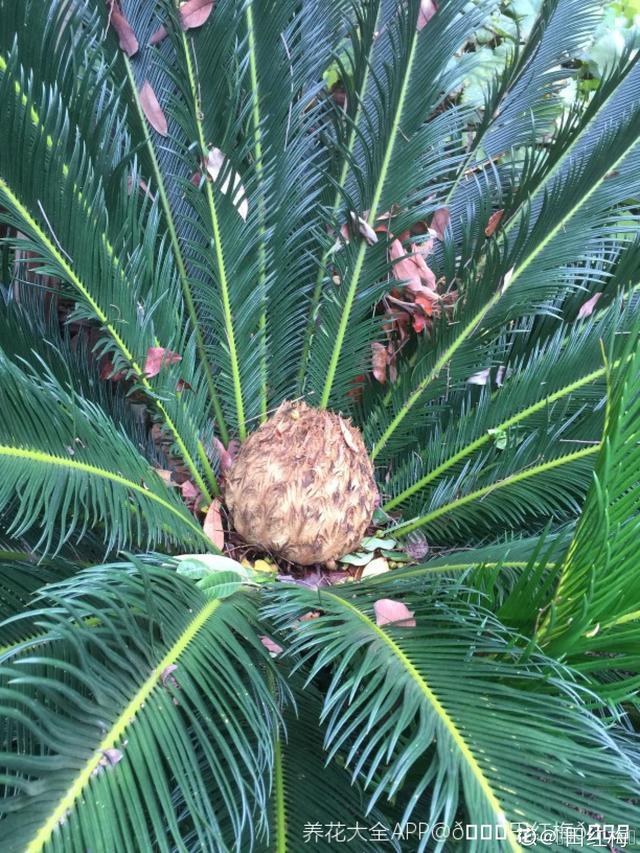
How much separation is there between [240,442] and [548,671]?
103cm

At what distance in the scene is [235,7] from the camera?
1.43 metres

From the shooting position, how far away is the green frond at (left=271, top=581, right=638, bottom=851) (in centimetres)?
77

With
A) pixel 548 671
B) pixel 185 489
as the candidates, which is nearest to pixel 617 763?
pixel 548 671

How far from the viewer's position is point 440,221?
182cm

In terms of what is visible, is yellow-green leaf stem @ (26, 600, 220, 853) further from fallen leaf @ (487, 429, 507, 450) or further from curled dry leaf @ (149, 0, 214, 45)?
curled dry leaf @ (149, 0, 214, 45)

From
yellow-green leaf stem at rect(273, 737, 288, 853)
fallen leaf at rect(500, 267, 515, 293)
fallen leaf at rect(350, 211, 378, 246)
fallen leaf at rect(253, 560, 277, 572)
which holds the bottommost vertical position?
yellow-green leaf stem at rect(273, 737, 288, 853)

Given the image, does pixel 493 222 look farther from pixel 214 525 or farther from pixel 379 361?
pixel 214 525

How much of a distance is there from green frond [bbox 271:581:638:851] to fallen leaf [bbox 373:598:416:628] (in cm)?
3

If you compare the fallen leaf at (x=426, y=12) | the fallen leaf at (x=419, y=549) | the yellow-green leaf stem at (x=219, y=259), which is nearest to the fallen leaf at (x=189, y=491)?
the yellow-green leaf stem at (x=219, y=259)

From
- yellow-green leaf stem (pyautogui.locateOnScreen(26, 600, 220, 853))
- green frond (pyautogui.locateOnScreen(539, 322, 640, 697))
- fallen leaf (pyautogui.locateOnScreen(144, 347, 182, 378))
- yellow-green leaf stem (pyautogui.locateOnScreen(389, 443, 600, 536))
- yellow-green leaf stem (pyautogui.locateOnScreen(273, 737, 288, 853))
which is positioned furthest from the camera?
yellow-green leaf stem (pyautogui.locateOnScreen(389, 443, 600, 536))

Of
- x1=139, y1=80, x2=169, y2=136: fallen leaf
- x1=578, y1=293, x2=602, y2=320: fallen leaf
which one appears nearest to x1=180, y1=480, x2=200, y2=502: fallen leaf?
x1=139, y1=80, x2=169, y2=136: fallen leaf

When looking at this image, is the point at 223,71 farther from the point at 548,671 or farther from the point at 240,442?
the point at 548,671

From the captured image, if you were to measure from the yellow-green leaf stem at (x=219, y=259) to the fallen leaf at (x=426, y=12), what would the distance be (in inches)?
21.5

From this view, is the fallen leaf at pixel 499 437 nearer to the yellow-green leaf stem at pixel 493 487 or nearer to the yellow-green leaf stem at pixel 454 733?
the yellow-green leaf stem at pixel 493 487
